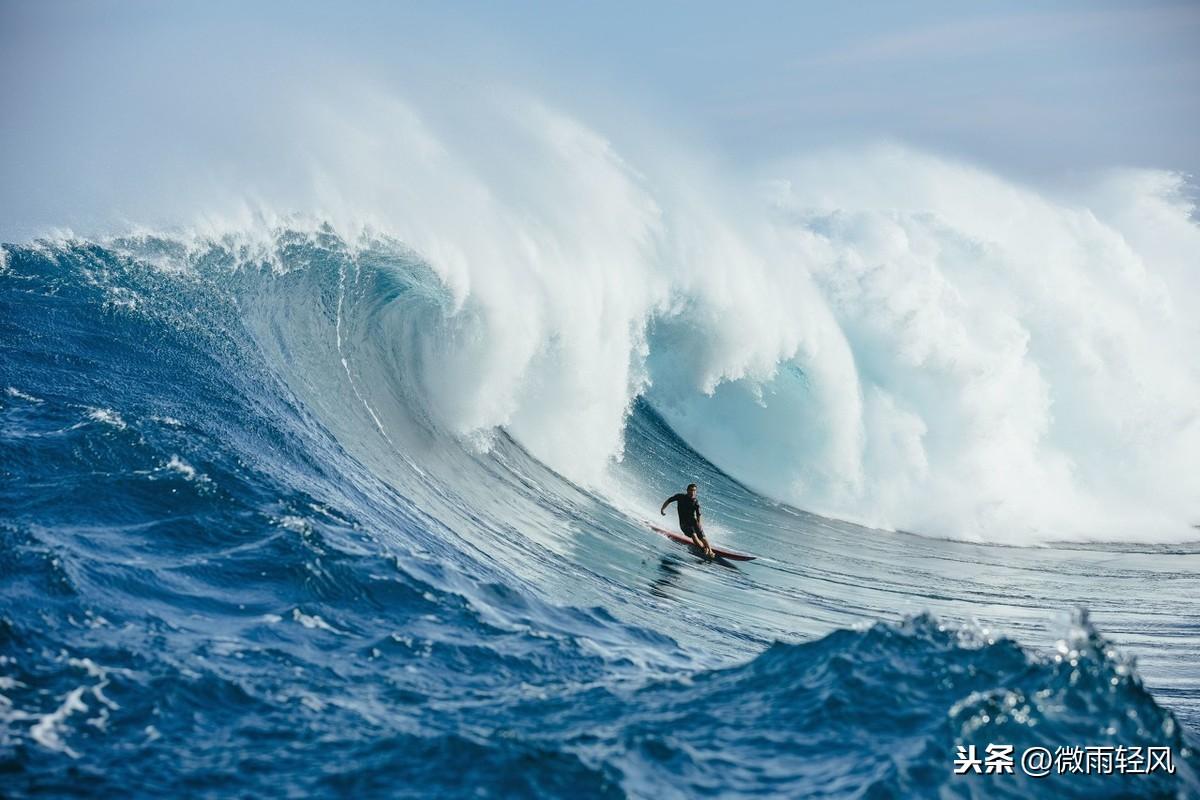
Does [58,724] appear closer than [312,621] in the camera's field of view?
Yes

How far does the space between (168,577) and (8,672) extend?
A: 174 cm

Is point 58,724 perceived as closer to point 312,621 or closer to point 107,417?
point 312,621

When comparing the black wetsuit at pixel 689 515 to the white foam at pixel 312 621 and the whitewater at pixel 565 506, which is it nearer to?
the whitewater at pixel 565 506

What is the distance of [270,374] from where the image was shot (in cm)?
1290

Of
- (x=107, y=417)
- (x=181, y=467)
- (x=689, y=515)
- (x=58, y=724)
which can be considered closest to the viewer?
(x=58, y=724)

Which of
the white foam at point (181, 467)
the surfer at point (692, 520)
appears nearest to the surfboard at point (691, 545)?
the surfer at point (692, 520)

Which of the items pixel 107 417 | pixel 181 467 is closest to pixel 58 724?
pixel 181 467

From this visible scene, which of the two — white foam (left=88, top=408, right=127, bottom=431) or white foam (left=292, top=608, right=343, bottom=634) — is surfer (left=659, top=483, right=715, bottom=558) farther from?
white foam (left=292, top=608, right=343, bottom=634)

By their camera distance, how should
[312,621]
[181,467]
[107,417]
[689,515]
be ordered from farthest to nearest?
[689,515] < [107,417] < [181,467] < [312,621]

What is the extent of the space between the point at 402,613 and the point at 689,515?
638 cm

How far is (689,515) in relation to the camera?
13.2 metres

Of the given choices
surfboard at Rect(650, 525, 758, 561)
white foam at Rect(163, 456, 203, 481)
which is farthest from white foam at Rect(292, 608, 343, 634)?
surfboard at Rect(650, 525, 758, 561)

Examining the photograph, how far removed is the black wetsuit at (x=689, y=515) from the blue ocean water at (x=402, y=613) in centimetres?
39

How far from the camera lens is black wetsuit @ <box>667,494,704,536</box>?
1315cm
